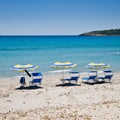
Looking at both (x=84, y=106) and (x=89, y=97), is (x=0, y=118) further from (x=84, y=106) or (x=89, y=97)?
(x=89, y=97)

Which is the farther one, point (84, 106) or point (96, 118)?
point (84, 106)

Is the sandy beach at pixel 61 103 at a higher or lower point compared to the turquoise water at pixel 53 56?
lower

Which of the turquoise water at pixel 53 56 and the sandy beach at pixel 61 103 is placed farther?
the turquoise water at pixel 53 56

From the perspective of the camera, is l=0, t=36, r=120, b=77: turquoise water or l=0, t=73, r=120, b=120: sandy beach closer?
l=0, t=73, r=120, b=120: sandy beach

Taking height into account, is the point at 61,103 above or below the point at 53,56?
below

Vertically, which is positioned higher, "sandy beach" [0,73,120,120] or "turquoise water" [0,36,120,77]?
"turquoise water" [0,36,120,77]

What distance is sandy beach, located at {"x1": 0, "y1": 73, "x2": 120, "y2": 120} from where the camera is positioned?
1023 cm

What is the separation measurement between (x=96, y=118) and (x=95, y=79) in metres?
9.38

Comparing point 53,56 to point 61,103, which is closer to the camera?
point 61,103

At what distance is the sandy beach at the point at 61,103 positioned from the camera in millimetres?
10234

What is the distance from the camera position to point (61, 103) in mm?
12625

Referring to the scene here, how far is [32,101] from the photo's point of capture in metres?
13.2

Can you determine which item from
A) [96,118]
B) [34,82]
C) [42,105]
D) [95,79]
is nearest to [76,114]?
[96,118]

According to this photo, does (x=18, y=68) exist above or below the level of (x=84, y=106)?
above
